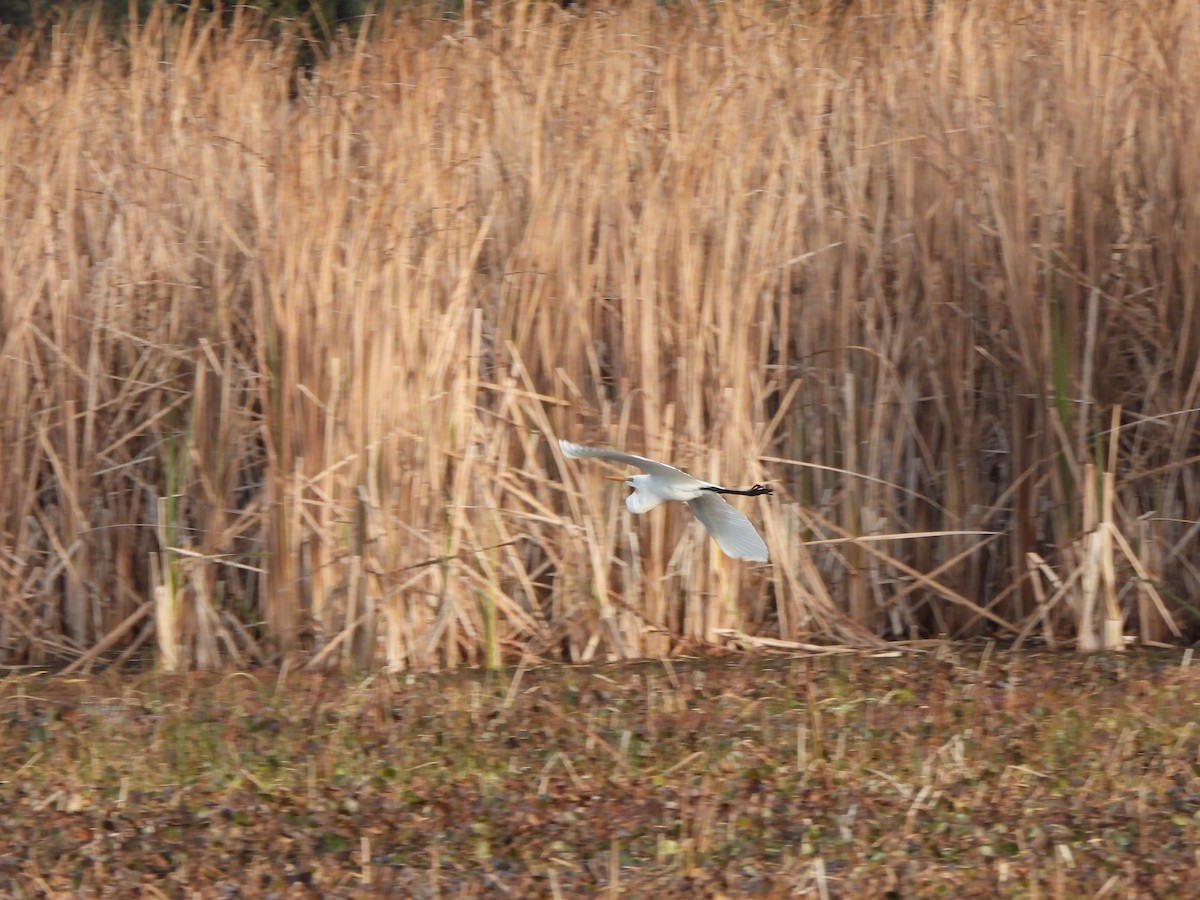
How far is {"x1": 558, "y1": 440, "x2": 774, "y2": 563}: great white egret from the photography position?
3324 mm

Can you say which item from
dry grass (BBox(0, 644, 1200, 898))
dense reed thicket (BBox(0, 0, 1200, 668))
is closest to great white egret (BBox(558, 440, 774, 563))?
dry grass (BBox(0, 644, 1200, 898))

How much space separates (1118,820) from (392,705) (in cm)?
169

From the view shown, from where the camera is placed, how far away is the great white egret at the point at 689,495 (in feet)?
10.9

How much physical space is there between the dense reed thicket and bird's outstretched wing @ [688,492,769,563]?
62 cm

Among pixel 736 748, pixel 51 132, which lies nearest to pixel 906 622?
pixel 736 748

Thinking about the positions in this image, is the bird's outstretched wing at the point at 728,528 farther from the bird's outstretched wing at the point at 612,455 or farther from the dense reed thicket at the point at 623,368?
the dense reed thicket at the point at 623,368

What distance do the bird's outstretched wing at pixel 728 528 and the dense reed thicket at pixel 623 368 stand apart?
0.62 m

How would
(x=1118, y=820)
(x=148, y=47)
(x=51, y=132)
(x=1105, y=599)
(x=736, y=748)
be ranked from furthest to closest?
1. (x=148, y=47)
2. (x=51, y=132)
3. (x=1105, y=599)
4. (x=736, y=748)
5. (x=1118, y=820)

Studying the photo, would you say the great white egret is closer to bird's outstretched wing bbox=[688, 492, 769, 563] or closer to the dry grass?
bird's outstretched wing bbox=[688, 492, 769, 563]

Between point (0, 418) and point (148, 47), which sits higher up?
point (148, 47)

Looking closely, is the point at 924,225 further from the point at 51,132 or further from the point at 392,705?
the point at 51,132

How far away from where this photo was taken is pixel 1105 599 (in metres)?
4.24

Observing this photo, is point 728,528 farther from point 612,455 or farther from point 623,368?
point 623,368

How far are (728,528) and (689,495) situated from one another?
0.81 feet
